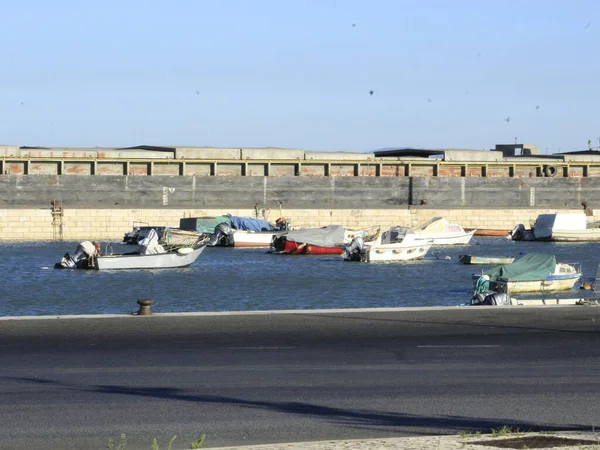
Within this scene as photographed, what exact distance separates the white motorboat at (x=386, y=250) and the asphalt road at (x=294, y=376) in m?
42.8

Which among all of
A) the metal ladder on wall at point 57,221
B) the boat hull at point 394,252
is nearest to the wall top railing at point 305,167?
the metal ladder on wall at point 57,221

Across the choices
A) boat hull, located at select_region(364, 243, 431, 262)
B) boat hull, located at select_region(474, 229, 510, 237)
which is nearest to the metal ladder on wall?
boat hull, located at select_region(364, 243, 431, 262)

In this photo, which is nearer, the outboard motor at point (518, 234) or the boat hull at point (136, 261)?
the boat hull at point (136, 261)

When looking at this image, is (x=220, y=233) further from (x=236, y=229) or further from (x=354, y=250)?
(x=354, y=250)

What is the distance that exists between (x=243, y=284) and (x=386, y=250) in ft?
48.7

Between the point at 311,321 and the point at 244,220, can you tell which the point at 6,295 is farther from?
the point at 244,220

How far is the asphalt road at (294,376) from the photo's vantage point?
1227cm

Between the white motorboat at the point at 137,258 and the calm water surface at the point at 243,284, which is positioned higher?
the white motorboat at the point at 137,258

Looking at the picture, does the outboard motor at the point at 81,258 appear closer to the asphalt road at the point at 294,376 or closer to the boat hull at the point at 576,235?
the asphalt road at the point at 294,376

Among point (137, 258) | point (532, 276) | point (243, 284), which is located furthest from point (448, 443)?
point (137, 258)

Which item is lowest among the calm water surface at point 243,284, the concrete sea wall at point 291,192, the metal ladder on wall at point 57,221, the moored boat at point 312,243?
the calm water surface at point 243,284

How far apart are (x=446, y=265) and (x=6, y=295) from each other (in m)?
26.3

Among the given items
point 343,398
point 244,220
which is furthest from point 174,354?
point 244,220

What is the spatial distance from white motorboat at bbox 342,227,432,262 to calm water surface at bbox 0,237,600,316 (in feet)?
3.57
